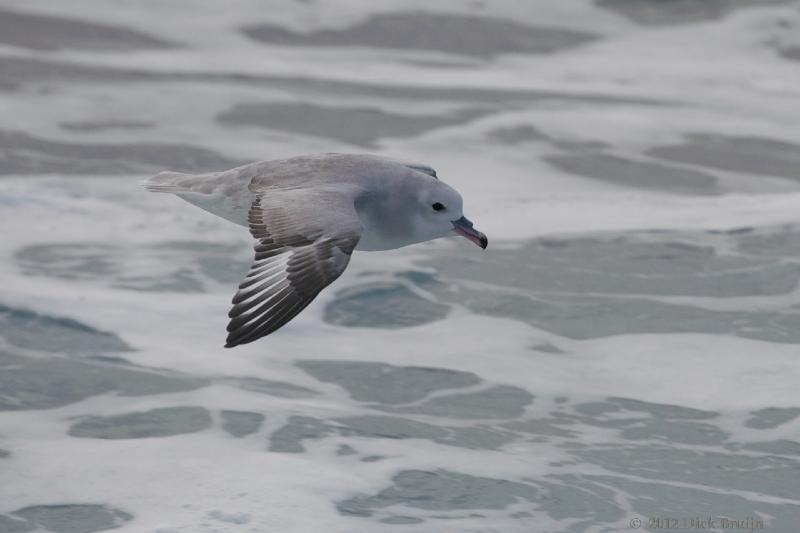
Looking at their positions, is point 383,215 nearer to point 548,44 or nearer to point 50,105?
point 50,105

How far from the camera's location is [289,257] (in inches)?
255

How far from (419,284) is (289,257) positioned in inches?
160

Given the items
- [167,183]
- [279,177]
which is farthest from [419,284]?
[279,177]

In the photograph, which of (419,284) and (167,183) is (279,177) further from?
(419,284)

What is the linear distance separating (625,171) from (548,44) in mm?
4367

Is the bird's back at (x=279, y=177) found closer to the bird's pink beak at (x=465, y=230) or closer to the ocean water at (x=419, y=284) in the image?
the bird's pink beak at (x=465, y=230)

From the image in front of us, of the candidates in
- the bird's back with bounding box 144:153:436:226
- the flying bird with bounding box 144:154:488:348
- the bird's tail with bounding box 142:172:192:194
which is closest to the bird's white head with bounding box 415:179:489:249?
the flying bird with bounding box 144:154:488:348

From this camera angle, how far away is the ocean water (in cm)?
763

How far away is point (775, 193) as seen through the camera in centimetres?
1232

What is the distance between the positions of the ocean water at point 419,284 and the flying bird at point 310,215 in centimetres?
128

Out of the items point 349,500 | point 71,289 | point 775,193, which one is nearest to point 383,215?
point 349,500

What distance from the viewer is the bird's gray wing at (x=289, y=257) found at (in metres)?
6.25

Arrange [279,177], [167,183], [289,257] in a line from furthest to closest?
1. [167,183]
2. [279,177]
3. [289,257]

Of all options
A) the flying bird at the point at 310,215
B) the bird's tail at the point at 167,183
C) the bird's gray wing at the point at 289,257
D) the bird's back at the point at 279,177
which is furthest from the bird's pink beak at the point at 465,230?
the bird's tail at the point at 167,183
